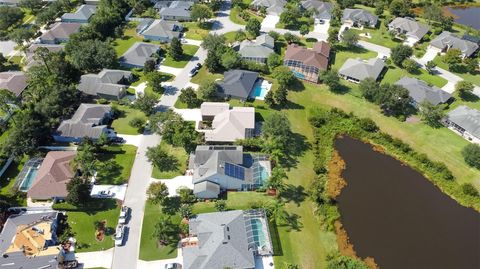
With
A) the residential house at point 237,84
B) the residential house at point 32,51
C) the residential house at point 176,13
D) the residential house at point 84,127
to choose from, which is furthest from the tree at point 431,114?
the residential house at point 32,51

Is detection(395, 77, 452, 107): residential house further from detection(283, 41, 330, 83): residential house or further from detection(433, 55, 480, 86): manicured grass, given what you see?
detection(283, 41, 330, 83): residential house

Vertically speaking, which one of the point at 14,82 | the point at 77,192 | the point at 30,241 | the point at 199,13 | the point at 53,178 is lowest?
the point at 30,241

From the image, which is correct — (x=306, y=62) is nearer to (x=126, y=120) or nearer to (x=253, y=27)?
(x=253, y=27)

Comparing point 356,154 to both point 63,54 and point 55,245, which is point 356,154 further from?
point 63,54

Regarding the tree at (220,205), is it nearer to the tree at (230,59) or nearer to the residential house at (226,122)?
the residential house at (226,122)

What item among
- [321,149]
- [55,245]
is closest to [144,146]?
[55,245]

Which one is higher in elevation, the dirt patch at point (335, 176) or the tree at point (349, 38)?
the tree at point (349, 38)

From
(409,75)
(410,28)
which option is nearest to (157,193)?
(409,75)

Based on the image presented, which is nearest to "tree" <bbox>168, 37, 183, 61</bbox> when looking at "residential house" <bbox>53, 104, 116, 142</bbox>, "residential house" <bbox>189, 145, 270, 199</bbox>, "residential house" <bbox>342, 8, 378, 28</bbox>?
"residential house" <bbox>53, 104, 116, 142</bbox>
